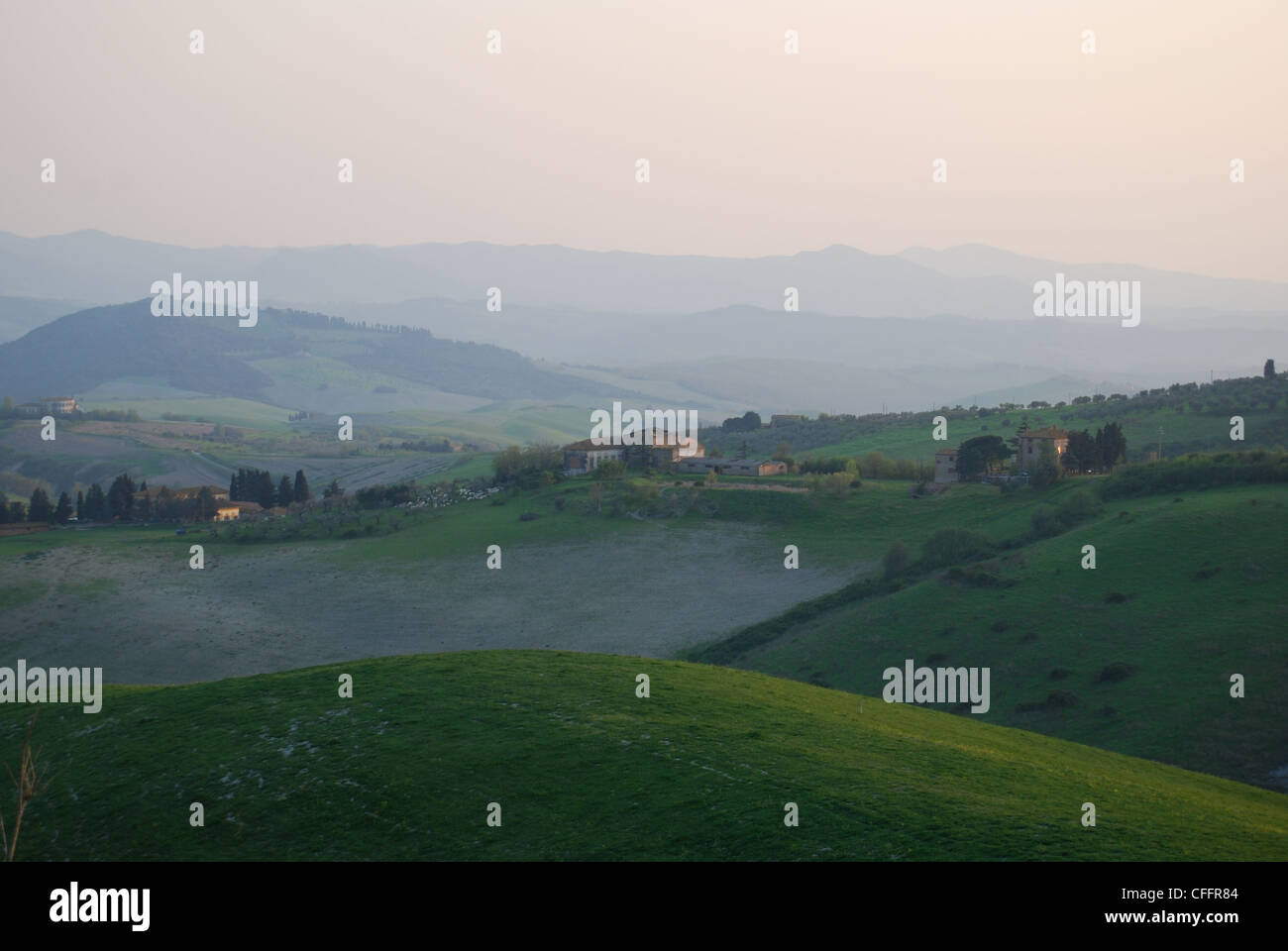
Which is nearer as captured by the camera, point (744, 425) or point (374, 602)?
point (374, 602)

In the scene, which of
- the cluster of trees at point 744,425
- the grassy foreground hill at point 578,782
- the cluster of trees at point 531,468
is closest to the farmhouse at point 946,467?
the cluster of trees at point 531,468

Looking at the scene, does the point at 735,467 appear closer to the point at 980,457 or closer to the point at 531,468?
the point at 531,468

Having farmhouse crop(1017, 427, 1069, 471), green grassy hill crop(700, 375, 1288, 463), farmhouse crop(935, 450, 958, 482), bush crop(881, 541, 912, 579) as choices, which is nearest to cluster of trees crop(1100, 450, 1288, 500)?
farmhouse crop(1017, 427, 1069, 471)

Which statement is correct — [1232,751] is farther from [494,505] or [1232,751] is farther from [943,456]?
[494,505]

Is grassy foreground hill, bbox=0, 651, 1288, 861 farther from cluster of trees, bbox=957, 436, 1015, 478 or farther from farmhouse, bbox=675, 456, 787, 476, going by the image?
farmhouse, bbox=675, 456, 787, 476

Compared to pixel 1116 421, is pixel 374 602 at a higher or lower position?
lower

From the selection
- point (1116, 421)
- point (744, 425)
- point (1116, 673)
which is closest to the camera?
point (1116, 673)

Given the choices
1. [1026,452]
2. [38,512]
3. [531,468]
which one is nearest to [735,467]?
[531,468]
